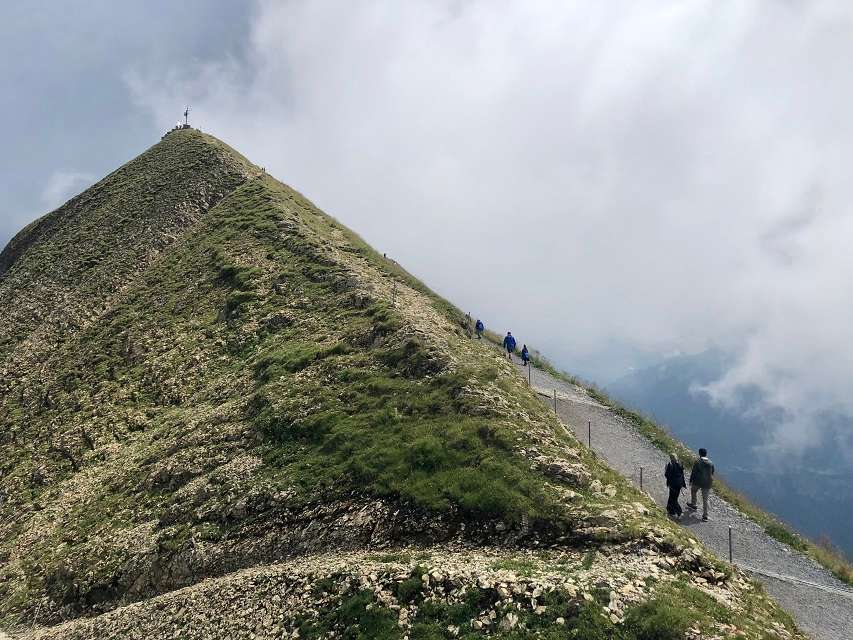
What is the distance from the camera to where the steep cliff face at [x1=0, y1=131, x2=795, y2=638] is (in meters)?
16.0

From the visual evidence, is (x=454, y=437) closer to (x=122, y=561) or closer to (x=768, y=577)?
(x=768, y=577)

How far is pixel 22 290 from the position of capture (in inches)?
2323

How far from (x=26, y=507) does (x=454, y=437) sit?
26377mm

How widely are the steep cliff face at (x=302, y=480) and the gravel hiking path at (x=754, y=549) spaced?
3047 millimetres

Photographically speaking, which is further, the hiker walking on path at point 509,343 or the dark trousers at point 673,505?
the hiker walking on path at point 509,343

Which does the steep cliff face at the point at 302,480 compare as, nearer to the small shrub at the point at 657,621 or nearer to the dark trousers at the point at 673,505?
the small shrub at the point at 657,621

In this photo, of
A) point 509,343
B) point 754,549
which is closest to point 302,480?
point 754,549

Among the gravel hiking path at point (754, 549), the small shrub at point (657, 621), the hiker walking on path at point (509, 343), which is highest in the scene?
the hiker walking on path at point (509, 343)

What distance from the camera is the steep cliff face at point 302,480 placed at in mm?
16031

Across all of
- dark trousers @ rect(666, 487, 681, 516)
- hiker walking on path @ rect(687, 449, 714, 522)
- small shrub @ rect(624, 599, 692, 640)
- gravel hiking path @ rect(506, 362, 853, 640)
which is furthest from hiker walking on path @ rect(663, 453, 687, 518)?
small shrub @ rect(624, 599, 692, 640)

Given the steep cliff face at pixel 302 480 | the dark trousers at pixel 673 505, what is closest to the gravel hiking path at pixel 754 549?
the dark trousers at pixel 673 505

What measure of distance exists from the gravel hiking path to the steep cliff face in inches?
120

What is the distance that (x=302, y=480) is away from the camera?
2305 centimetres

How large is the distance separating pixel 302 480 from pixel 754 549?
18.9 m
